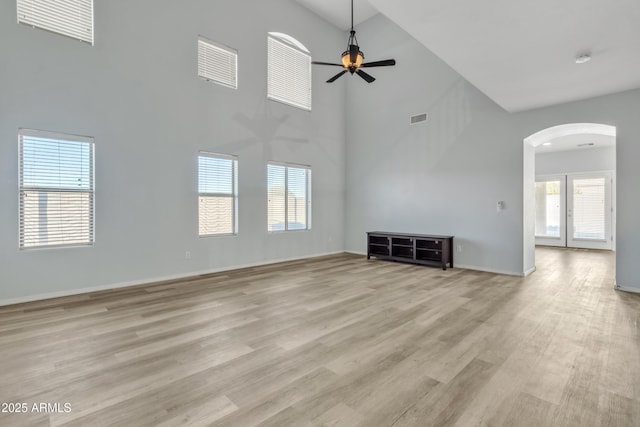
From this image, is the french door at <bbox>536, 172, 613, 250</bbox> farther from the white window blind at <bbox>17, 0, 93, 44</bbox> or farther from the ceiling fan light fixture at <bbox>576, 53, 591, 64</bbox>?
the white window blind at <bbox>17, 0, 93, 44</bbox>

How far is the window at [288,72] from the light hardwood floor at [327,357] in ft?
15.5

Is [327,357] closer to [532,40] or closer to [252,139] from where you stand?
[532,40]

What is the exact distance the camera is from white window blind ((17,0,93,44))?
4145mm

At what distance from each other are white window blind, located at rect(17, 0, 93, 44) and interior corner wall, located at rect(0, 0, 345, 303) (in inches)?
4.6

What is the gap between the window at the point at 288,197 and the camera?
7.04 metres

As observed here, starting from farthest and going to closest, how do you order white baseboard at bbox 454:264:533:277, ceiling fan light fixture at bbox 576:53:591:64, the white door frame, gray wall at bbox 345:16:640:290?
1. the white door frame
2. white baseboard at bbox 454:264:533:277
3. gray wall at bbox 345:16:640:290
4. ceiling fan light fixture at bbox 576:53:591:64

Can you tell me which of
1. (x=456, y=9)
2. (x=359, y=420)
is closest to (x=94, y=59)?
(x=456, y=9)

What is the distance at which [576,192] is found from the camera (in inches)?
383

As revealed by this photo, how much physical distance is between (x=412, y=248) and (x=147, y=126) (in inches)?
225

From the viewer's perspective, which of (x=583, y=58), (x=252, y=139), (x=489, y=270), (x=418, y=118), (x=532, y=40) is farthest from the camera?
(x=418, y=118)

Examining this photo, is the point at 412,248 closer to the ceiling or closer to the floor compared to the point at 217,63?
closer to the floor

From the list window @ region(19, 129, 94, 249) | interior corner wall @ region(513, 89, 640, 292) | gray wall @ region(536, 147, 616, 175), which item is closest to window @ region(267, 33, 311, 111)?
window @ region(19, 129, 94, 249)

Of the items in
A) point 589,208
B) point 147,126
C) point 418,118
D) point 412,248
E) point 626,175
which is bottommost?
point 412,248

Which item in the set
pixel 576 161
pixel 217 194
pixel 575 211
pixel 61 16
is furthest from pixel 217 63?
pixel 575 211
